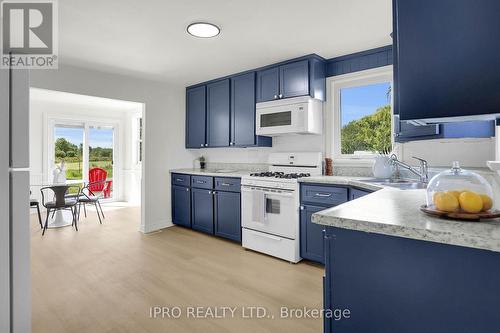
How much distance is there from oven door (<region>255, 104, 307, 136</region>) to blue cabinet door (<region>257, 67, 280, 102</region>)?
17 cm

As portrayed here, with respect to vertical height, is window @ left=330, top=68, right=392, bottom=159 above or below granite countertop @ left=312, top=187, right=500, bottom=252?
above

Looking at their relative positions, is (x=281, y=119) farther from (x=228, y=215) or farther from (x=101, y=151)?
(x=101, y=151)

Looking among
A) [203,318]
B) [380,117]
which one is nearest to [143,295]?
[203,318]

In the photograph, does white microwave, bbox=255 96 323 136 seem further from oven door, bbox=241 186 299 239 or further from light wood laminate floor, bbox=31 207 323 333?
light wood laminate floor, bbox=31 207 323 333

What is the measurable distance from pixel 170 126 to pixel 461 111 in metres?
4.29

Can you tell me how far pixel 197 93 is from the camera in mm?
4652

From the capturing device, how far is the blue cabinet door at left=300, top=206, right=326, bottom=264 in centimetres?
287

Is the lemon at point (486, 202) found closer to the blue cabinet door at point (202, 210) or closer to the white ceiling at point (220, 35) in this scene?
the white ceiling at point (220, 35)

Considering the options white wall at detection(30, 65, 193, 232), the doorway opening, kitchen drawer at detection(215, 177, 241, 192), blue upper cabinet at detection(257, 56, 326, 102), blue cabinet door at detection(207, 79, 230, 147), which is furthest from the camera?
the doorway opening

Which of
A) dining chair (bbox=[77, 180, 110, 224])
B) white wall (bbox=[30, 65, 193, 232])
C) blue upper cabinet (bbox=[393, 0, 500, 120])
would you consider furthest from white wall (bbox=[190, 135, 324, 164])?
blue upper cabinet (bbox=[393, 0, 500, 120])

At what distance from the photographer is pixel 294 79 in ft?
11.0

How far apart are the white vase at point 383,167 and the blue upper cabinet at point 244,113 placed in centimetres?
156

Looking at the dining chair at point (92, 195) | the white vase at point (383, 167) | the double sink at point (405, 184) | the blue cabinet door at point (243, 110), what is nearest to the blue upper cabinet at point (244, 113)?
the blue cabinet door at point (243, 110)

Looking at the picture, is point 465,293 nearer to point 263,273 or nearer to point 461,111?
point 461,111
